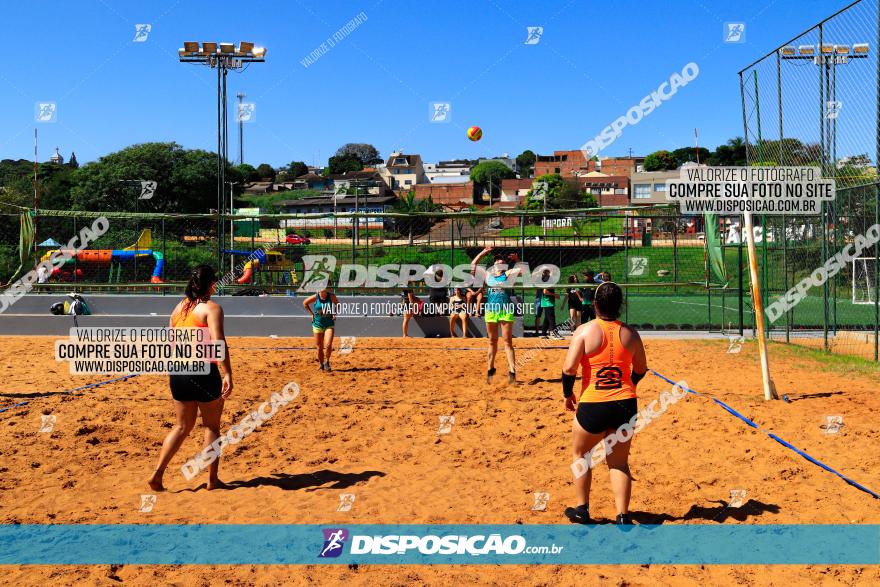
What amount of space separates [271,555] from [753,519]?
346cm

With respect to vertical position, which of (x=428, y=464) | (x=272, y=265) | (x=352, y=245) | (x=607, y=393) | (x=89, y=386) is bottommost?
(x=428, y=464)

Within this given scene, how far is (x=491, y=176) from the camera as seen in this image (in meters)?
114

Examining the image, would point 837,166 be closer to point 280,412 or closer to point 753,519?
Answer: point 753,519

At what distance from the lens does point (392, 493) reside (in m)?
5.91

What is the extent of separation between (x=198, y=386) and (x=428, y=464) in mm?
2313

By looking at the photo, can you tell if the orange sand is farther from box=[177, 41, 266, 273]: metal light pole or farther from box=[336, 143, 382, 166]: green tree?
box=[336, 143, 382, 166]: green tree

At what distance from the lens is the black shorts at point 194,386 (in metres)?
5.76

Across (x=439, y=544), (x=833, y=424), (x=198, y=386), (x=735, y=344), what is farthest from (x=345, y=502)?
(x=735, y=344)

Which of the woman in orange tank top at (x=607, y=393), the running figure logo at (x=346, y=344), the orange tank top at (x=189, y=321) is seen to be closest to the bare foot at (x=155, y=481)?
the orange tank top at (x=189, y=321)

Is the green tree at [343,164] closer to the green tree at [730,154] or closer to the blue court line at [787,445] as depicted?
the green tree at [730,154]

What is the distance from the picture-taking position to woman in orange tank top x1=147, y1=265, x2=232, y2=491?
19.0ft

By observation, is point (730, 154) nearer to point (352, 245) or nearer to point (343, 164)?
point (343, 164)

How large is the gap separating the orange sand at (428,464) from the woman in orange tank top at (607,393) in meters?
0.49

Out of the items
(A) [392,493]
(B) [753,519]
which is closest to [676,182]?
(B) [753,519]
